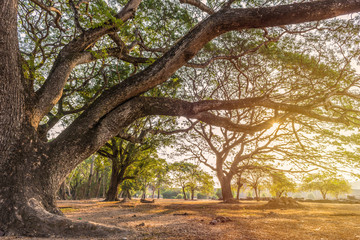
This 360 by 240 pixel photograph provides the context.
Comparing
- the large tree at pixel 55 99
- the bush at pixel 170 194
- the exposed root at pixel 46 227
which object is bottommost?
the bush at pixel 170 194

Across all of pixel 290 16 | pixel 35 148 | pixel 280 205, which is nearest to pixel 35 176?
pixel 35 148

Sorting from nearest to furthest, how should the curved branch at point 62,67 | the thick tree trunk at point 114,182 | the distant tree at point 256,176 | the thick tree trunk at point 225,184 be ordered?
the curved branch at point 62,67, the thick tree trunk at point 114,182, the thick tree trunk at point 225,184, the distant tree at point 256,176

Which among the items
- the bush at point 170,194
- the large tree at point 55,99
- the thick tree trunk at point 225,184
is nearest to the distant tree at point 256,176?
the thick tree trunk at point 225,184

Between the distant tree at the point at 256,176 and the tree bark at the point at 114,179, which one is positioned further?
the distant tree at the point at 256,176

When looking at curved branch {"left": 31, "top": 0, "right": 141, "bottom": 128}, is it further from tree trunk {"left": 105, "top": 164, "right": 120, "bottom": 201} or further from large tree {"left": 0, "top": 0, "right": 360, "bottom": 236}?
tree trunk {"left": 105, "top": 164, "right": 120, "bottom": 201}

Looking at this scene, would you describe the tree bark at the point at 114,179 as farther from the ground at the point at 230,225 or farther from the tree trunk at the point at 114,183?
the ground at the point at 230,225

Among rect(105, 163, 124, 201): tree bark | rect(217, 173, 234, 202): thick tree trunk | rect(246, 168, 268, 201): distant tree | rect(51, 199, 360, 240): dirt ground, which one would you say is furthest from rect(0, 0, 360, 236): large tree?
rect(246, 168, 268, 201): distant tree

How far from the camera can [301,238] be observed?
3539 mm

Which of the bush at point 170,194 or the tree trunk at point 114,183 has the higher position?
the tree trunk at point 114,183

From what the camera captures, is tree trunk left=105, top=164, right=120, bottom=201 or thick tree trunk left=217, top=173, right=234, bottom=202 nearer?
tree trunk left=105, top=164, right=120, bottom=201

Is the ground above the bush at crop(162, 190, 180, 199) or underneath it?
above

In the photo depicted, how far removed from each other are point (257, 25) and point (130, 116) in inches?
120

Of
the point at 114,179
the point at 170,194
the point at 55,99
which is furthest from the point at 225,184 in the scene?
the point at 170,194

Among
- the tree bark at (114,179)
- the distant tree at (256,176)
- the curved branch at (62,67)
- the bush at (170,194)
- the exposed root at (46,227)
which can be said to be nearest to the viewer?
the exposed root at (46,227)
